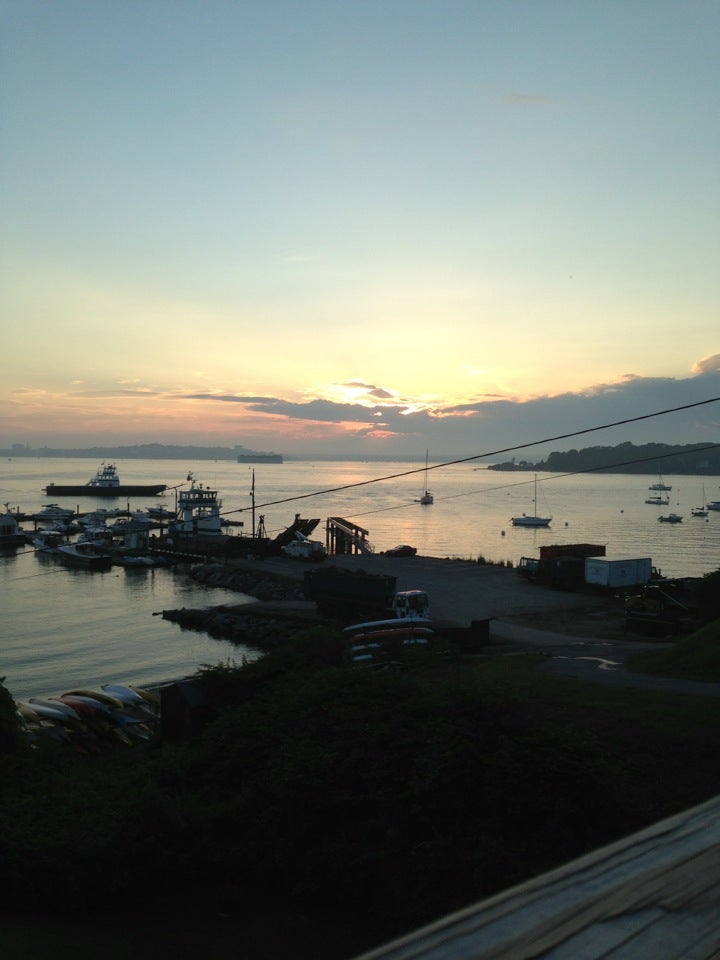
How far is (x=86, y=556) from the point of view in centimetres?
5575

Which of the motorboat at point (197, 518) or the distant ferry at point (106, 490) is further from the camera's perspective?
the distant ferry at point (106, 490)

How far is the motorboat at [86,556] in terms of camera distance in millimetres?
54250

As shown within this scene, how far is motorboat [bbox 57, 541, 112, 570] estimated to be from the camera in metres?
54.2

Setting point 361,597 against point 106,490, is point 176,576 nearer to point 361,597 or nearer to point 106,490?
point 361,597

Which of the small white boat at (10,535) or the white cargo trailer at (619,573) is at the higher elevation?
the white cargo trailer at (619,573)

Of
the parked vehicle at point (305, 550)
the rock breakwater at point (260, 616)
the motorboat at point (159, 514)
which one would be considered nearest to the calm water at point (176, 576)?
the rock breakwater at point (260, 616)

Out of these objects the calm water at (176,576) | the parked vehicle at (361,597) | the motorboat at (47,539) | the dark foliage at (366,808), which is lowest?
the calm water at (176,576)

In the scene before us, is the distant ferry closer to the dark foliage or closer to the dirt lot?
the dirt lot

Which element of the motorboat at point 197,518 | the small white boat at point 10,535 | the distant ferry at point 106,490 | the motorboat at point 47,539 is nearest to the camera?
Result: the motorboat at point 47,539

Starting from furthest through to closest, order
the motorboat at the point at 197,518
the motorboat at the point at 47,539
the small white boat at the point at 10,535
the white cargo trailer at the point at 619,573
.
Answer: the motorboat at the point at 197,518
the small white boat at the point at 10,535
the motorboat at the point at 47,539
the white cargo trailer at the point at 619,573

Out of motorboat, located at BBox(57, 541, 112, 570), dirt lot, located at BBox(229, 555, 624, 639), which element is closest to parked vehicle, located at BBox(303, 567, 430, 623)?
dirt lot, located at BBox(229, 555, 624, 639)

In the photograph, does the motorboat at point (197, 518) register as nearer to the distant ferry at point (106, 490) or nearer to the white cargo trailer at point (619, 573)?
the white cargo trailer at point (619, 573)

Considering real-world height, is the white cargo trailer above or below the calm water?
above

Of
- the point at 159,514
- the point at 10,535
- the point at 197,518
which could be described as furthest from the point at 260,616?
the point at 159,514
